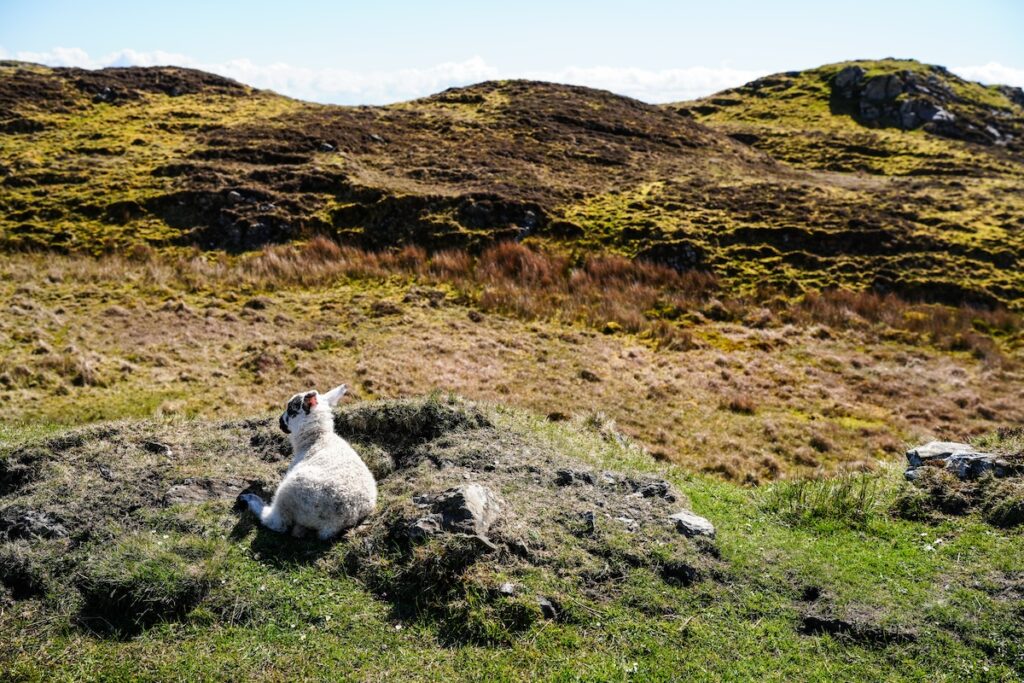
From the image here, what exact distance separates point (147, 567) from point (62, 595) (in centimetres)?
90

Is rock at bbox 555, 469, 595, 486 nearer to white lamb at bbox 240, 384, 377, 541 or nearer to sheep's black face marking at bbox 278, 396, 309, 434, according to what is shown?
white lamb at bbox 240, 384, 377, 541

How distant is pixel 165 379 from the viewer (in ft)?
53.7

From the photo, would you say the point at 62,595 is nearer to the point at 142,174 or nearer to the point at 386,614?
the point at 386,614

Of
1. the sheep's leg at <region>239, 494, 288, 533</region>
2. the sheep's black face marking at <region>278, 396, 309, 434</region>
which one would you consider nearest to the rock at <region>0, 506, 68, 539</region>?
the sheep's leg at <region>239, 494, 288, 533</region>

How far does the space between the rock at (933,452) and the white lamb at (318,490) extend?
9.45 m

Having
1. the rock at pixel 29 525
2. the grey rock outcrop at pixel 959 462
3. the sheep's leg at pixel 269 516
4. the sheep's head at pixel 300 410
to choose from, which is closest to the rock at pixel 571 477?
the sheep's head at pixel 300 410

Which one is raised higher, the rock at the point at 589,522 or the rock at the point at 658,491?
the rock at the point at 589,522

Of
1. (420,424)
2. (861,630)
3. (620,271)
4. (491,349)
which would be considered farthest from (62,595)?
(620,271)

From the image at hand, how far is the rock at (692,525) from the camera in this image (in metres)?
8.70

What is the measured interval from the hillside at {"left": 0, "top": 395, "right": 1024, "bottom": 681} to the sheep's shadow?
0.03 metres

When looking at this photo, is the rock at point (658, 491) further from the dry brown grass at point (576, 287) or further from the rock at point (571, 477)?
the dry brown grass at point (576, 287)

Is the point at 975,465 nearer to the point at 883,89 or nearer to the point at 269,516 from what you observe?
the point at 269,516

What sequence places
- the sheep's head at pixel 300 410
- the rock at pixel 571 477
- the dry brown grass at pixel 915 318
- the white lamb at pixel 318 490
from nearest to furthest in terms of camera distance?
1. the white lamb at pixel 318 490
2. the sheep's head at pixel 300 410
3. the rock at pixel 571 477
4. the dry brown grass at pixel 915 318

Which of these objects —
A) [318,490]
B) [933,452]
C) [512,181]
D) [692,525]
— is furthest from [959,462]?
[512,181]
